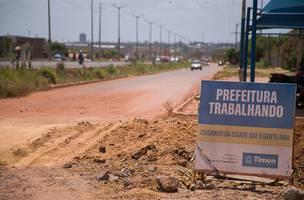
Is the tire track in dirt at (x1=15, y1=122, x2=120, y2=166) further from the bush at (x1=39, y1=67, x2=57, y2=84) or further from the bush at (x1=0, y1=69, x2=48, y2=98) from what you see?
the bush at (x1=39, y1=67, x2=57, y2=84)

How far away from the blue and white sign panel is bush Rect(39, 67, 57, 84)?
23.0 meters

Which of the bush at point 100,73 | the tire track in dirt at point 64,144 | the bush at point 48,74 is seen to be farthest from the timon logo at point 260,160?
the bush at point 100,73

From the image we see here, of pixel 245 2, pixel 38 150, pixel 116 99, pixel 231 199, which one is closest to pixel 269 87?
pixel 231 199

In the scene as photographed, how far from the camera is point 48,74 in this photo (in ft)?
97.8

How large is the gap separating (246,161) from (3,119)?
33.5 feet

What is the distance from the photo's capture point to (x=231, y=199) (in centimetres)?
656

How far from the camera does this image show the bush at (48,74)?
96.3 feet

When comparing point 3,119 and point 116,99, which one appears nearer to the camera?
point 3,119

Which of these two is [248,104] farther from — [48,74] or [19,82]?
[48,74]

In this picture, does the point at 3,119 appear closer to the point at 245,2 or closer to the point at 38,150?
the point at 38,150

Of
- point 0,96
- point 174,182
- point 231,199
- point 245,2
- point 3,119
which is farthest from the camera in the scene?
point 0,96

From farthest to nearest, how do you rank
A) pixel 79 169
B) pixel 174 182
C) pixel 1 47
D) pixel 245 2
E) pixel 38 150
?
1. pixel 1 47
2. pixel 245 2
3. pixel 38 150
4. pixel 79 169
5. pixel 174 182

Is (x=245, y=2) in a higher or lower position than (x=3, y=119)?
higher

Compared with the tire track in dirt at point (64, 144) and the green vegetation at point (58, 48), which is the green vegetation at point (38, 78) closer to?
the tire track in dirt at point (64, 144)
